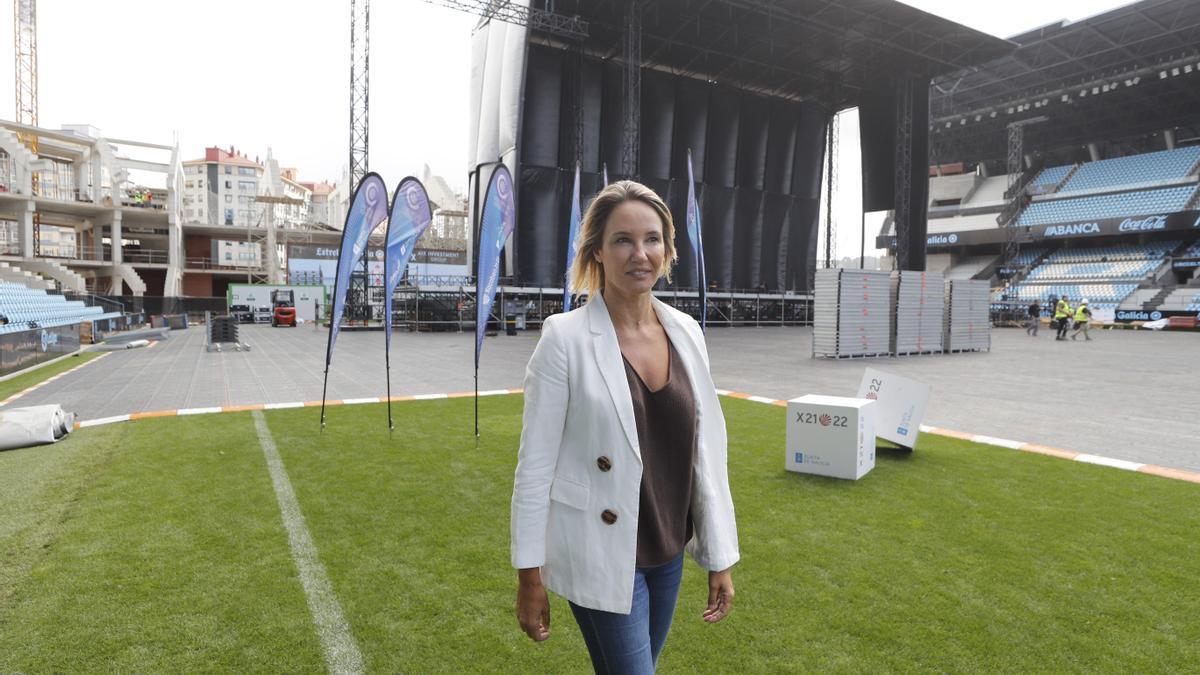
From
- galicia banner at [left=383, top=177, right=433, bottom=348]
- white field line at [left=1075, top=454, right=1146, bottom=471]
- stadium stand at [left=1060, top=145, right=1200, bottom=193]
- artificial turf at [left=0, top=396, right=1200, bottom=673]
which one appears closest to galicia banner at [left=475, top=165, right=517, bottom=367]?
galicia banner at [left=383, top=177, right=433, bottom=348]

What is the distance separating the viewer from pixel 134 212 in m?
45.6

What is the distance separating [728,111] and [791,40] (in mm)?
5737

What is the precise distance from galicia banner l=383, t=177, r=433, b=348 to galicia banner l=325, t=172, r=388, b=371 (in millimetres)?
171

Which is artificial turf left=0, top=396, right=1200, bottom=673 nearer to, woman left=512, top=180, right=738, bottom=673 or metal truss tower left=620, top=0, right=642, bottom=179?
woman left=512, top=180, right=738, bottom=673

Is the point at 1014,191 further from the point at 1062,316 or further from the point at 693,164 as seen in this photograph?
the point at 1062,316

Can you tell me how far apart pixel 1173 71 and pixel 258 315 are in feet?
189

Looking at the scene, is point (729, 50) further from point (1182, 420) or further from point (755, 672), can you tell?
point (755, 672)

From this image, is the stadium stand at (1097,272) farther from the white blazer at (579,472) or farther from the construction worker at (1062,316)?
the white blazer at (579,472)

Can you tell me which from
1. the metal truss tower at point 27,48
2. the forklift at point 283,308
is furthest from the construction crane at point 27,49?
the forklift at point 283,308

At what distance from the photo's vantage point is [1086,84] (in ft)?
137

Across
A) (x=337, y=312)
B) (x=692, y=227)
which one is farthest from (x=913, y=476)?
(x=692, y=227)

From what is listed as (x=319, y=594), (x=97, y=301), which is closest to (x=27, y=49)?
(x=97, y=301)

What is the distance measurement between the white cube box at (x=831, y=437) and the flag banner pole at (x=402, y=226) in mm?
4183

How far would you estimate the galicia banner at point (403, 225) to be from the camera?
682cm
